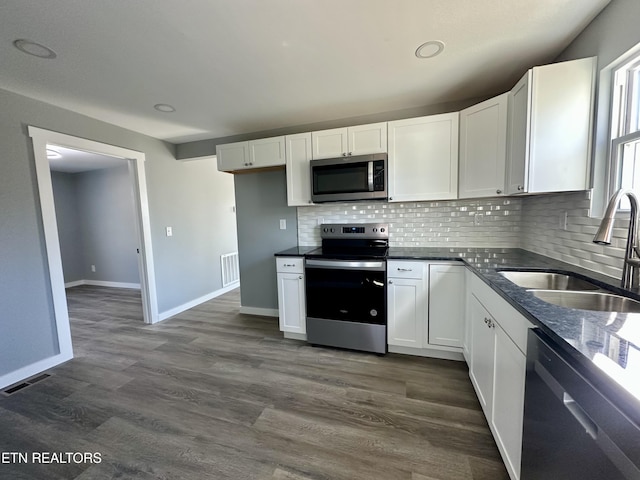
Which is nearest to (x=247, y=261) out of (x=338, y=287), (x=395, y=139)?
(x=338, y=287)

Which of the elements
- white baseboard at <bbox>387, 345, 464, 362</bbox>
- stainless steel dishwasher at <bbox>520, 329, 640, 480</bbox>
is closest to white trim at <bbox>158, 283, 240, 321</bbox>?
white baseboard at <bbox>387, 345, 464, 362</bbox>

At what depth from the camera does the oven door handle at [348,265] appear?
2305 millimetres

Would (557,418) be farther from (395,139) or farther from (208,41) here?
(208,41)

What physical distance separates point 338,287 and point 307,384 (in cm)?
86

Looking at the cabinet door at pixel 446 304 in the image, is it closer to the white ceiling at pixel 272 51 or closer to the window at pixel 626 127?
the window at pixel 626 127

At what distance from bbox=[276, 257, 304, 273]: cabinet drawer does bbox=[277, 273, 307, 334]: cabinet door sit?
4 centimetres

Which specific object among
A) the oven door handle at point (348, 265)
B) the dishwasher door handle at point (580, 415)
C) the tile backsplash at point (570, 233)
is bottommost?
the dishwasher door handle at point (580, 415)

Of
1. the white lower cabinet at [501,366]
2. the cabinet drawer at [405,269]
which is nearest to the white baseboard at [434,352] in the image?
the white lower cabinet at [501,366]

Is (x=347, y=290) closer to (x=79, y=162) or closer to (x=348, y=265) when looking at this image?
(x=348, y=265)

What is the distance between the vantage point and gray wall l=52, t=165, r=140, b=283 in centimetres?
512

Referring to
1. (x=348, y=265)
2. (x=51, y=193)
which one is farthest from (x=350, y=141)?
(x=51, y=193)

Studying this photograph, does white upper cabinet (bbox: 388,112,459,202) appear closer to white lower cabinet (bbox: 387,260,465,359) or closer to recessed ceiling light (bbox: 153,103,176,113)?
white lower cabinet (bbox: 387,260,465,359)

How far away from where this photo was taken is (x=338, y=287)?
2447mm

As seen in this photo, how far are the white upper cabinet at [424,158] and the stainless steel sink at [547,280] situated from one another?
3.09 ft
